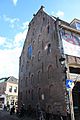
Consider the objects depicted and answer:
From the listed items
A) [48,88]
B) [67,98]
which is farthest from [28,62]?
[67,98]

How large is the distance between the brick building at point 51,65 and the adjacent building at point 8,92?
1516 cm

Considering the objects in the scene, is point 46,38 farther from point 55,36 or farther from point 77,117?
point 77,117

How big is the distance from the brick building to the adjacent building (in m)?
15.2

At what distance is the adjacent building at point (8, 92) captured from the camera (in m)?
43.1

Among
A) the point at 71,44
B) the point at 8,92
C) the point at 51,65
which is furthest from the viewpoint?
the point at 8,92

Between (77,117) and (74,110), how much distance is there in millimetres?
762

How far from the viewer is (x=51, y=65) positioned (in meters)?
20.4

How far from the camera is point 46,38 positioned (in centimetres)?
2277

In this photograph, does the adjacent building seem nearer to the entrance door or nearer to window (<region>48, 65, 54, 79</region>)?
window (<region>48, 65, 54, 79</region>)

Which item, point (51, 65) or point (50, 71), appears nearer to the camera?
point (51, 65)

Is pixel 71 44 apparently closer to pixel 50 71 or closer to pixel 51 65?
pixel 51 65

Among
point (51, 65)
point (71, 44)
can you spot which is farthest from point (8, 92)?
point (71, 44)

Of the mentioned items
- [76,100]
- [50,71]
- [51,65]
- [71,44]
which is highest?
[71,44]

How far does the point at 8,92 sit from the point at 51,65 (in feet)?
89.1
